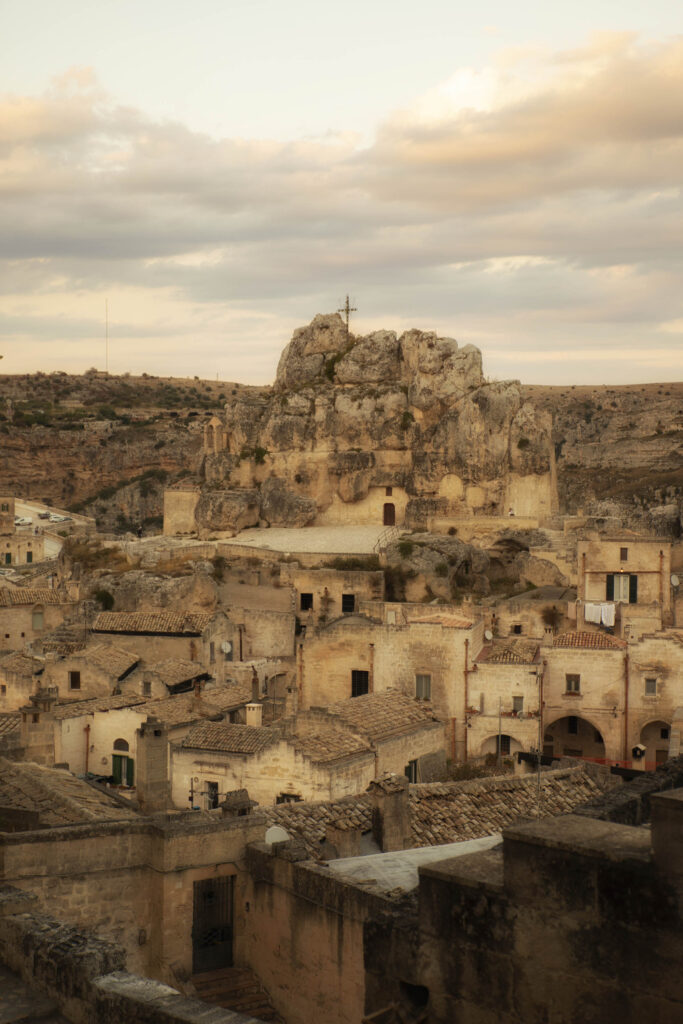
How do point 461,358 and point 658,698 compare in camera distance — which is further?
point 461,358

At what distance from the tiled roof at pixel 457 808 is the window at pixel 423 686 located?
983 cm

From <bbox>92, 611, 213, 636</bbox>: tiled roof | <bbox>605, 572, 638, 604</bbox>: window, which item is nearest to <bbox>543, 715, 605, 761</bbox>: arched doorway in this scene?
<bbox>605, 572, 638, 604</bbox>: window

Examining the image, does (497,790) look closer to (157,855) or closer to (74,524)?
(157,855)

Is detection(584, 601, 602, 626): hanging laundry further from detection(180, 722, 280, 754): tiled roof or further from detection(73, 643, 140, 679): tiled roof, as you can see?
detection(180, 722, 280, 754): tiled roof

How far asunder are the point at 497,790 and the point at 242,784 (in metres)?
5.21

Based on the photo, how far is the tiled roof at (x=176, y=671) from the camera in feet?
105

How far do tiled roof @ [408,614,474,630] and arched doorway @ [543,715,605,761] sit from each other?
343 centimetres

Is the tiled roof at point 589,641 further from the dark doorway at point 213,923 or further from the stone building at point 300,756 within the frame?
the dark doorway at point 213,923

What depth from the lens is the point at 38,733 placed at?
80.1 ft

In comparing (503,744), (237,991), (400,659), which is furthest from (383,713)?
(237,991)

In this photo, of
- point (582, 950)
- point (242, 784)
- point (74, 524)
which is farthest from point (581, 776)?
point (74, 524)

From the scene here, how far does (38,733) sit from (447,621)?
39.5ft

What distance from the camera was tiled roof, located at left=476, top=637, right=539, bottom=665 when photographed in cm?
3120

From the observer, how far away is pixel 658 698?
3070 centimetres
